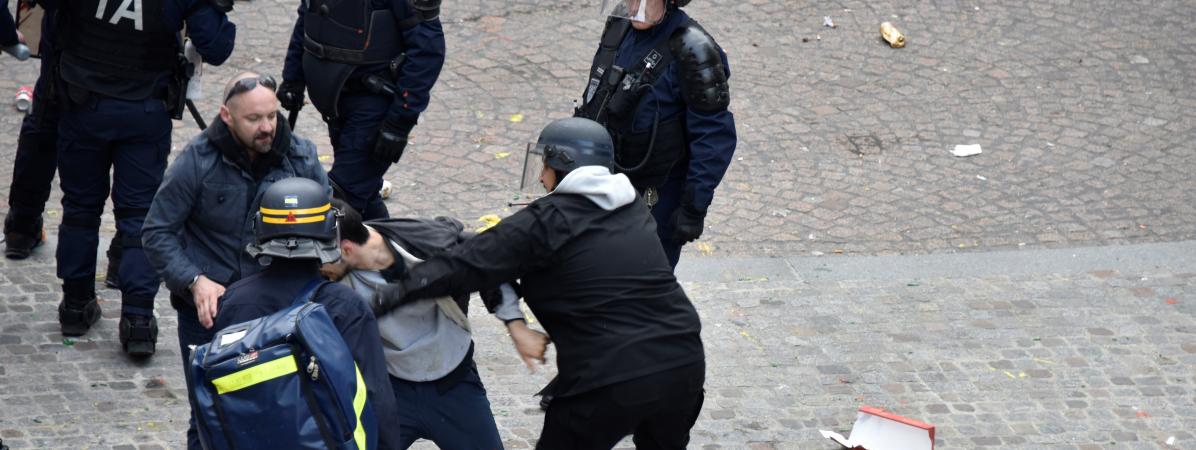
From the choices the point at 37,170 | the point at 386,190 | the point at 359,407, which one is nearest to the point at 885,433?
the point at 359,407

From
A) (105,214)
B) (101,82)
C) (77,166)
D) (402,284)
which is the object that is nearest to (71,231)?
(77,166)

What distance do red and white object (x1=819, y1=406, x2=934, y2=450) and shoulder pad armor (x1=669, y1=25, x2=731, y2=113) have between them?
1.40 metres

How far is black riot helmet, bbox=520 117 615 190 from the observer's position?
441cm

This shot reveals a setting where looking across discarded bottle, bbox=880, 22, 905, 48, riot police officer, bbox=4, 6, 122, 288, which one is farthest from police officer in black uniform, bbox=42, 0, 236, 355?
discarded bottle, bbox=880, 22, 905, 48

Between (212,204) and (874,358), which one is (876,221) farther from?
(212,204)

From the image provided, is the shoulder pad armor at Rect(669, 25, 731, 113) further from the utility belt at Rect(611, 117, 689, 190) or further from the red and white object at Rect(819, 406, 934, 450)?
the red and white object at Rect(819, 406, 934, 450)

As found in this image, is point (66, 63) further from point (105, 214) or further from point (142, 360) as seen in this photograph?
point (105, 214)

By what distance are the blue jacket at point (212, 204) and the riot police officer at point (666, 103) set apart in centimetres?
145

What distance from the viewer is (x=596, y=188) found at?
4.23 meters

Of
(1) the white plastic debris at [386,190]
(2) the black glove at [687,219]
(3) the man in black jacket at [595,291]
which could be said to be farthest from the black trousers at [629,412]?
(1) the white plastic debris at [386,190]

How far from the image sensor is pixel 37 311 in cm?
653

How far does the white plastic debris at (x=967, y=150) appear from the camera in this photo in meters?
9.19

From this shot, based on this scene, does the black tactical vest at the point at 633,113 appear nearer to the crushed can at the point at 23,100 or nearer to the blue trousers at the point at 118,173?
the blue trousers at the point at 118,173

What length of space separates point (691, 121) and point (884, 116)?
406 centimetres
